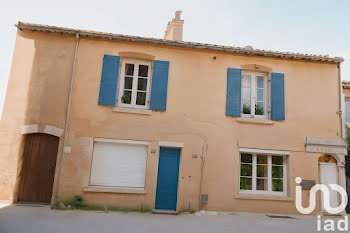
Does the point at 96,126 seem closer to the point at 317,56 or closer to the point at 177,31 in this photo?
the point at 177,31

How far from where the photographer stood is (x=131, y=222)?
7.17 metres

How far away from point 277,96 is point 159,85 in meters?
4.27

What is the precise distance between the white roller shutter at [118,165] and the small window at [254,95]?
13.1 ft

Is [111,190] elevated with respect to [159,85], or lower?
lower

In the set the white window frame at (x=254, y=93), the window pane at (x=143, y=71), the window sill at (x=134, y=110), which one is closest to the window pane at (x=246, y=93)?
the white window frame at (x=254, y=93)

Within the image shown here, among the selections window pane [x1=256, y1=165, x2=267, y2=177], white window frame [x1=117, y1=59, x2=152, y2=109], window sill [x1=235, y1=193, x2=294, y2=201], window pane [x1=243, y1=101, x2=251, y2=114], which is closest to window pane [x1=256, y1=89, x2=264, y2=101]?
window pane [x1=243, y1=101, x2=251, y2=114]

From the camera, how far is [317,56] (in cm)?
1010

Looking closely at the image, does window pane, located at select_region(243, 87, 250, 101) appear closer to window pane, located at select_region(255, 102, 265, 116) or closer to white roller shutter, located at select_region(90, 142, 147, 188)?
window pane, located at select_region(255, 102, 265, 116)

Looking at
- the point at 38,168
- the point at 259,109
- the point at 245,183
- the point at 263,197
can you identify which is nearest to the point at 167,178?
the point at 245,183

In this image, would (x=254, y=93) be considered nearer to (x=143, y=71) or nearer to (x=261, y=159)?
(x=261, y=159)

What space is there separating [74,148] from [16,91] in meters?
2.74

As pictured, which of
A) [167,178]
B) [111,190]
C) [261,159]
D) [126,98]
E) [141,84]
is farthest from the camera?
[261,159]

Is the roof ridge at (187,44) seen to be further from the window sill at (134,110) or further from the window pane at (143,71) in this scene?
the window sill at (134,110)

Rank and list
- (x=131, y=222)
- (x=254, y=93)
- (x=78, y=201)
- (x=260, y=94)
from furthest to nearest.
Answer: (x=260, y=94)
(x=254, y=93)
(x=78, y=201)
(x=131, y=222)
